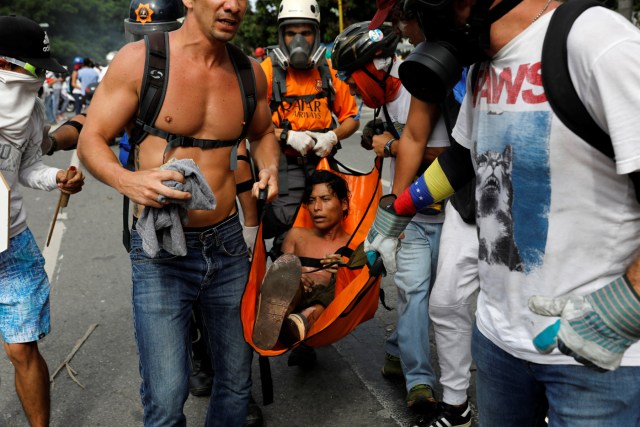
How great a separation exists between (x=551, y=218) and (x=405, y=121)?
2126mm

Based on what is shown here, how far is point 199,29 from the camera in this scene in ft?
9.15

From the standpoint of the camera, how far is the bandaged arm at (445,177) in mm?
2170

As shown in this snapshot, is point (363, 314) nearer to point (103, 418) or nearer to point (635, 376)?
point (103, 418)

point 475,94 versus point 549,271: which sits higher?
point 475,94

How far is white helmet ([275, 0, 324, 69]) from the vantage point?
14.6ft

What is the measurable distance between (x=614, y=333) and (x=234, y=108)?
191cm

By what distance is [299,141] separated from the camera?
4266mm

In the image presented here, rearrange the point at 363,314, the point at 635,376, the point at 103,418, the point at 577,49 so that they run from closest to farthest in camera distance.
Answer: the point at 577,49
the point at 635,376
the point at 363,314
the point at 103,418

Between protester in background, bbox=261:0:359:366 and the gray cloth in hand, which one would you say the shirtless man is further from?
protester in background, bbox=261:0:359:366

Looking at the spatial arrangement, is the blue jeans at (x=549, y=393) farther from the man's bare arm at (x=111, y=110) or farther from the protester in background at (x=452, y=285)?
the man's bare arm at (x=111, y=110)

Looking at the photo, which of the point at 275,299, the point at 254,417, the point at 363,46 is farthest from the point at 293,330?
the point at 363,46

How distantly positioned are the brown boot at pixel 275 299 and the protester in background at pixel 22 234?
986 millimetres

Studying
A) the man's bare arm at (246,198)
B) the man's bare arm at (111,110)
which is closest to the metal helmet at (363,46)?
the man's bare arm at (246,198)

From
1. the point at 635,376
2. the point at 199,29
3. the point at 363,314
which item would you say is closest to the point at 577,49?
the point at 635,376
